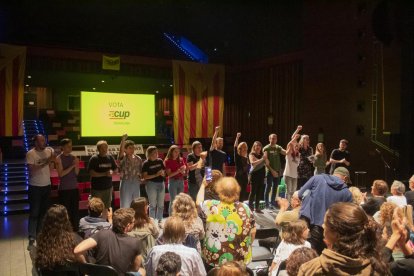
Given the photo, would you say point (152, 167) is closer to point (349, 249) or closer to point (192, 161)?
point (192, 161)

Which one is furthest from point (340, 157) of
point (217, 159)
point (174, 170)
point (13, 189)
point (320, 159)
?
point (13, 189)

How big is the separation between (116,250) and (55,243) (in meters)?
0.49

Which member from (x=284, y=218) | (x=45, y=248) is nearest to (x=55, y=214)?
(x=45, y=248)

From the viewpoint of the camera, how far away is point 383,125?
33.7ft

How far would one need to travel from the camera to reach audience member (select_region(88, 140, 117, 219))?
564 cm

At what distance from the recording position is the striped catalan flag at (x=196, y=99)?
11805 mm

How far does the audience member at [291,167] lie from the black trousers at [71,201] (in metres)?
3.70

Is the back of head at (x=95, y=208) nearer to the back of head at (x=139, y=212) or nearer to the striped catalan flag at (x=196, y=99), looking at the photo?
the back of head at (x=139, y=212)

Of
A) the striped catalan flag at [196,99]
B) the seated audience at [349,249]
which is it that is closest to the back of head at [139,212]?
the seated audience at [349,249]

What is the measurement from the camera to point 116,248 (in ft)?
9.21

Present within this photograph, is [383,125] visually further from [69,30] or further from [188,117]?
[69,30]

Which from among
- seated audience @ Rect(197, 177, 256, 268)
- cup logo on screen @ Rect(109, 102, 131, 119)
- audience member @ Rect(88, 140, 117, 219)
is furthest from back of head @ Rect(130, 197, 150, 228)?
cup logo on screen @ Rect(109, 102, 131, 119)

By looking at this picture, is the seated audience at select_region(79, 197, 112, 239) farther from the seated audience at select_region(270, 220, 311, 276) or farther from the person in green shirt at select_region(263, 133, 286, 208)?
the person in green shirt at select_region(263, 133, 286, 208)

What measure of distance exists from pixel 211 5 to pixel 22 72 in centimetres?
714
